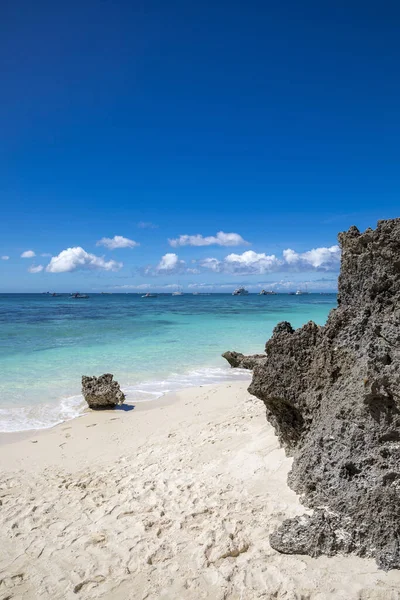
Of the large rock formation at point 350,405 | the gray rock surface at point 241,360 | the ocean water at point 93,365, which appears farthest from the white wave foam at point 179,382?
the large rock formation at point 350,405

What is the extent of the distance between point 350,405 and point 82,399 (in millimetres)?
9012

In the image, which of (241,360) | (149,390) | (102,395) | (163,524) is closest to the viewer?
(163,524)

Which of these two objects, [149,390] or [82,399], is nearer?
[82,399]

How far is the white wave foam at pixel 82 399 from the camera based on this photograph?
9055 millimetres

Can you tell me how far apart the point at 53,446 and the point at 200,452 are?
3329mm

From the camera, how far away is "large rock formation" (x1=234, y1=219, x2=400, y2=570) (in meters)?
3.35

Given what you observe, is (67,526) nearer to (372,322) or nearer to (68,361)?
(372,322)

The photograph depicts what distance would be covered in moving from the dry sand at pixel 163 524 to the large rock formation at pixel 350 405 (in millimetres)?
223

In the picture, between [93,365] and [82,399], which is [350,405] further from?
[93,365]

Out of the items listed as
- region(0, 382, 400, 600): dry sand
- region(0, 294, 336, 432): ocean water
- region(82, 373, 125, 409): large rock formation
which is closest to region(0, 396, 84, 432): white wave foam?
region(0, 294, 336, 432): ocean water

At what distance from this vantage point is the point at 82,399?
36.1 ft

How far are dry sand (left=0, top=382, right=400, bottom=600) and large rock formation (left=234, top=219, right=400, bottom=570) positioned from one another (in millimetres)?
223

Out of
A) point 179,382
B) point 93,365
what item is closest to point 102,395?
point 179,382

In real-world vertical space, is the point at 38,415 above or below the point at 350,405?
below
